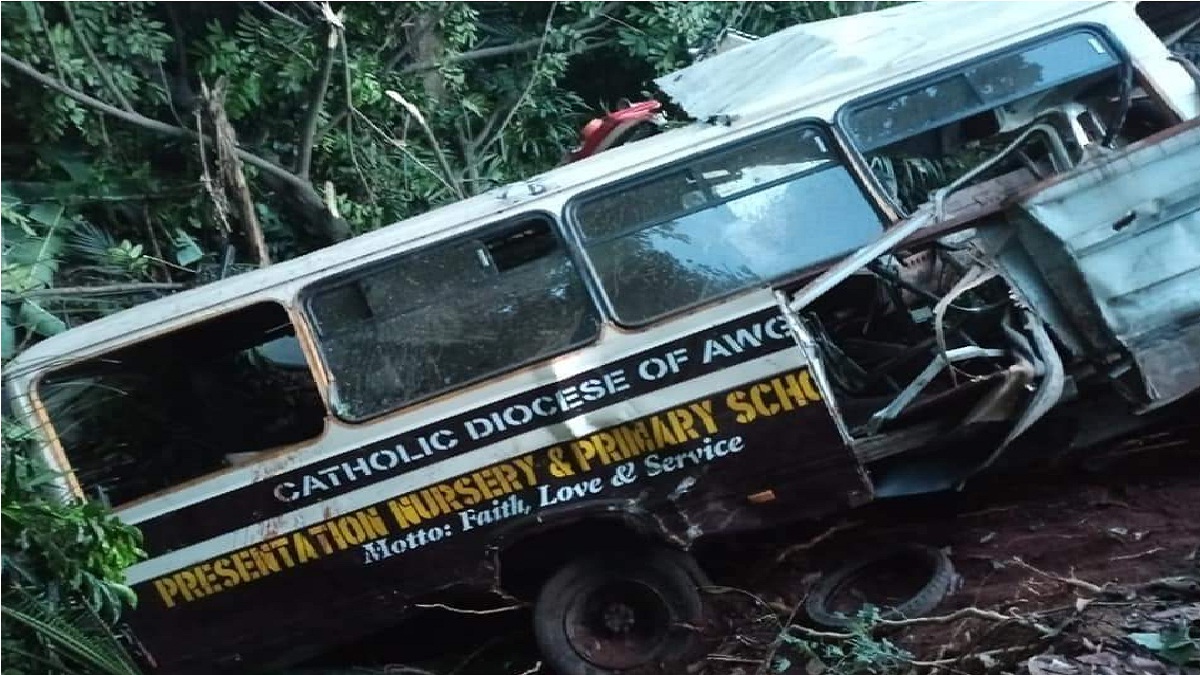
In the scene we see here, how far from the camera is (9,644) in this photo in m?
3.61

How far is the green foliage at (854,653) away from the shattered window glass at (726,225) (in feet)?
4.22

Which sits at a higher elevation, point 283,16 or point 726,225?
point 283,16

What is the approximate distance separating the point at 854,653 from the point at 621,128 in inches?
114

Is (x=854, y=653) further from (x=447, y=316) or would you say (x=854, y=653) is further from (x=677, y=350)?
(x=447, y=316)

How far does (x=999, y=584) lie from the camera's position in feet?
14.3

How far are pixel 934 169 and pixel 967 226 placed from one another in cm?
113

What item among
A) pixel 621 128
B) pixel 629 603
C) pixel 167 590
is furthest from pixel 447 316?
pixel 621 128

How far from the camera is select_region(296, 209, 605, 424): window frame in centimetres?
436

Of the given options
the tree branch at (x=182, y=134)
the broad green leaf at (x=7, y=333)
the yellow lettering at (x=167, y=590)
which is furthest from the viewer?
the tree branch at (x=182, y=134)

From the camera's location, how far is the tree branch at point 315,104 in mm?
7002

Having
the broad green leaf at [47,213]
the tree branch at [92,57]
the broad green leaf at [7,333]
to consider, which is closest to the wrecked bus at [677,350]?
the broad green leaf at [7,333]

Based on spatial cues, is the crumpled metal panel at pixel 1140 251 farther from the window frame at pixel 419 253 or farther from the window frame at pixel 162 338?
the window frame at pixel 162 338

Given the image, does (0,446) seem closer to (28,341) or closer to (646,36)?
(28,341)

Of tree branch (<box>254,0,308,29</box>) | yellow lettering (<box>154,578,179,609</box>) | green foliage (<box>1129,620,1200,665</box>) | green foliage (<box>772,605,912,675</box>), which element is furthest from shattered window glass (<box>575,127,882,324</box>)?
tree branch (<box>254,0,308,29</box>)
